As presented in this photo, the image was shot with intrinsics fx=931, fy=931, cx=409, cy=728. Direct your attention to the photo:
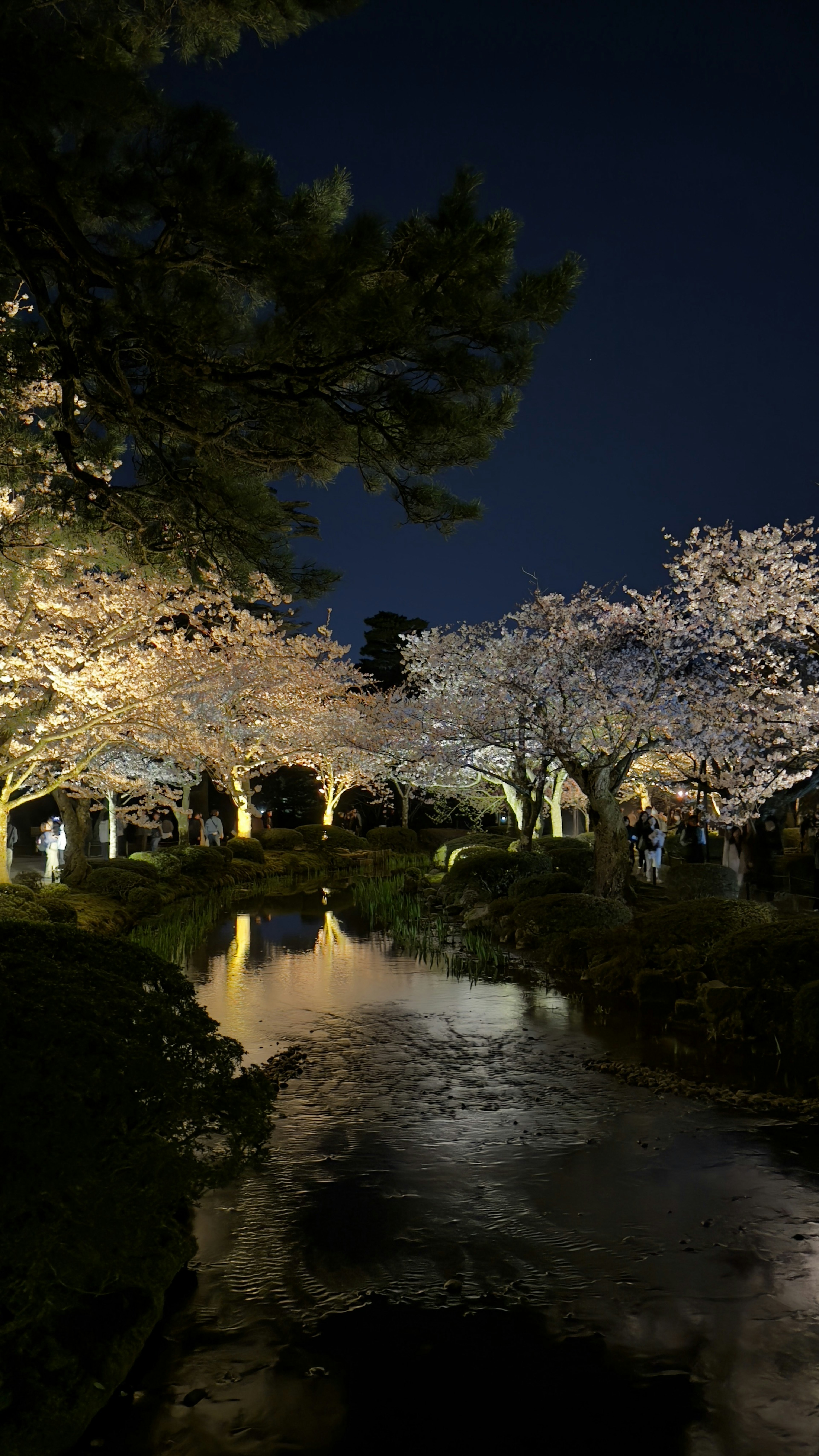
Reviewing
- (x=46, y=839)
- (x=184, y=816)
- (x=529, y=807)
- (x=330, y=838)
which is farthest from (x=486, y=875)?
(x=330, y=838)

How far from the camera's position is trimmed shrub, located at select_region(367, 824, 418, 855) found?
40.0m

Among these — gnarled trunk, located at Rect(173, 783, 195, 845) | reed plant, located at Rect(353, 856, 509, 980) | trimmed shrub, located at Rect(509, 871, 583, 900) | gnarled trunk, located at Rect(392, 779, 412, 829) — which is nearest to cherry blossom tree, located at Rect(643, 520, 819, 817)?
trimmed shrub, located at Rect(509, 871, 583, 900)

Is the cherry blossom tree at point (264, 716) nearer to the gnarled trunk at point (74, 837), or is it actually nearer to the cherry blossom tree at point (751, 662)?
the gnarled trunk at point (74, 837)

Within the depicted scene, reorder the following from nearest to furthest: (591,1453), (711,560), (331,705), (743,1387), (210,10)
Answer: (591,1453)
(743,1387)
(210,10)
(711,560)
(331,705)

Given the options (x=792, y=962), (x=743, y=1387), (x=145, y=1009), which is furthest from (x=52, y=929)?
(x=792, y=962)

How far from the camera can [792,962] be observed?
8156mm

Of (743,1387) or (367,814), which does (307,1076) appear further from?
(367,814)

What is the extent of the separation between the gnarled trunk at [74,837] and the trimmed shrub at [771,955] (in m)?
13.0

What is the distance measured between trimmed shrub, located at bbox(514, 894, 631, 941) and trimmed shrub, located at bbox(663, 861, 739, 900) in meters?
2.61

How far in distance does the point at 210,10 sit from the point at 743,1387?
7001 mm

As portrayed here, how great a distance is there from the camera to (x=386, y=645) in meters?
53.6

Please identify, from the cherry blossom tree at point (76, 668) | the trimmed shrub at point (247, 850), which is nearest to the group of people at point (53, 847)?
the cherry blossom tree at point (76, 668)

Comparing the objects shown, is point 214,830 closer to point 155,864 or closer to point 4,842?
point 155,864

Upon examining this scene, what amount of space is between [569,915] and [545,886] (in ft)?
8.61
